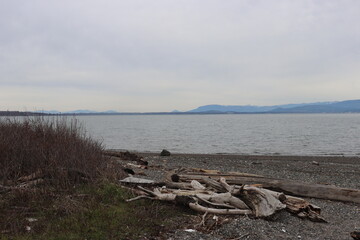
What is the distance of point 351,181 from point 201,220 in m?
10.4

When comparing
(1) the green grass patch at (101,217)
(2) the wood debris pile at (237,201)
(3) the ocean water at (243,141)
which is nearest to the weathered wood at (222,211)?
(2) the wood debris pile at (237,201)

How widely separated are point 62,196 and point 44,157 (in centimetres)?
184

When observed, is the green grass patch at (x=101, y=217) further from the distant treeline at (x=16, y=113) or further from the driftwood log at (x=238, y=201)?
the distant treeline at (x=16, y=113)

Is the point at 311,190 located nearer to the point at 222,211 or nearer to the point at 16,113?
the point at 222,211

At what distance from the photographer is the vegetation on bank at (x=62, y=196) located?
5863 millimetres

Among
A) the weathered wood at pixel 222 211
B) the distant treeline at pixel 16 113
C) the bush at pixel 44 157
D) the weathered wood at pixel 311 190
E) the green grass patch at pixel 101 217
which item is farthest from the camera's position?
the distant treeline at pixel 16 113

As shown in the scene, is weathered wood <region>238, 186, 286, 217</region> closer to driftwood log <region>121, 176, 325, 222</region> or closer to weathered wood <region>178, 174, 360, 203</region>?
driftwood log <region>121, 176, 325, 222</region>

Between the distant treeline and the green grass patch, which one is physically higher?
the distant treeline

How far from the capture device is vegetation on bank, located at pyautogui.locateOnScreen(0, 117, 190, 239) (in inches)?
231

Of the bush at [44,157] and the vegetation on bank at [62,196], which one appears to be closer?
the vegetation on bank at [62,196]

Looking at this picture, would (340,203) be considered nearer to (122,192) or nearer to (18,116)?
(122,192)

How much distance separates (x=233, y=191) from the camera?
25.7ft

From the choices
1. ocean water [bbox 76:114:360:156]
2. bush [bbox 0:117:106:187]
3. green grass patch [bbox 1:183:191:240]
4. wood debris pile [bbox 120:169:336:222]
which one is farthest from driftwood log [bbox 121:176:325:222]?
ocean water [bbox 76:114:360:156]

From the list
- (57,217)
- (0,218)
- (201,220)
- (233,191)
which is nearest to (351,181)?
(233,191)
